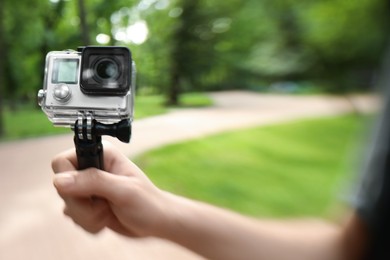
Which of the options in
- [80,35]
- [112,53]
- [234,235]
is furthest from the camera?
[80,35]

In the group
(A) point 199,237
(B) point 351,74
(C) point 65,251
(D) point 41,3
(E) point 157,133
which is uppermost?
(D) point 41,3

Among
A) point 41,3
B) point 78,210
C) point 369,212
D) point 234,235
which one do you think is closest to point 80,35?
point 41,3

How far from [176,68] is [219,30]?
145mm

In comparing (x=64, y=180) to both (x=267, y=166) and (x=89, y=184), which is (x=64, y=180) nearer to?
(x=89, y=184)

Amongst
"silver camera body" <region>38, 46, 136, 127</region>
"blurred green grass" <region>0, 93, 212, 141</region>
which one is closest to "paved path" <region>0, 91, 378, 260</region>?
"blurred green grass" <region>0, 93, 212, 141</region>

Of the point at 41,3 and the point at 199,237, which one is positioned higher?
the point at 41,3

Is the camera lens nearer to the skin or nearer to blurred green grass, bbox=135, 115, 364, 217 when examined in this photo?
the skin

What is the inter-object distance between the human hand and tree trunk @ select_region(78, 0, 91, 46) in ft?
1.04

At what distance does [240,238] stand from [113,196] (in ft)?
0.78

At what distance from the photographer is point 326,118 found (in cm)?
95

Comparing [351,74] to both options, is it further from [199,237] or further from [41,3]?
[41,3]

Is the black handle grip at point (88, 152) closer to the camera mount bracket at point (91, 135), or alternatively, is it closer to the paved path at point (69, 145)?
the camera mount bracket at point (91, 135)

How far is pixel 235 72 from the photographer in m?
0.99

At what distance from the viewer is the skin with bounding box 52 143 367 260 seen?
65 centimetres
